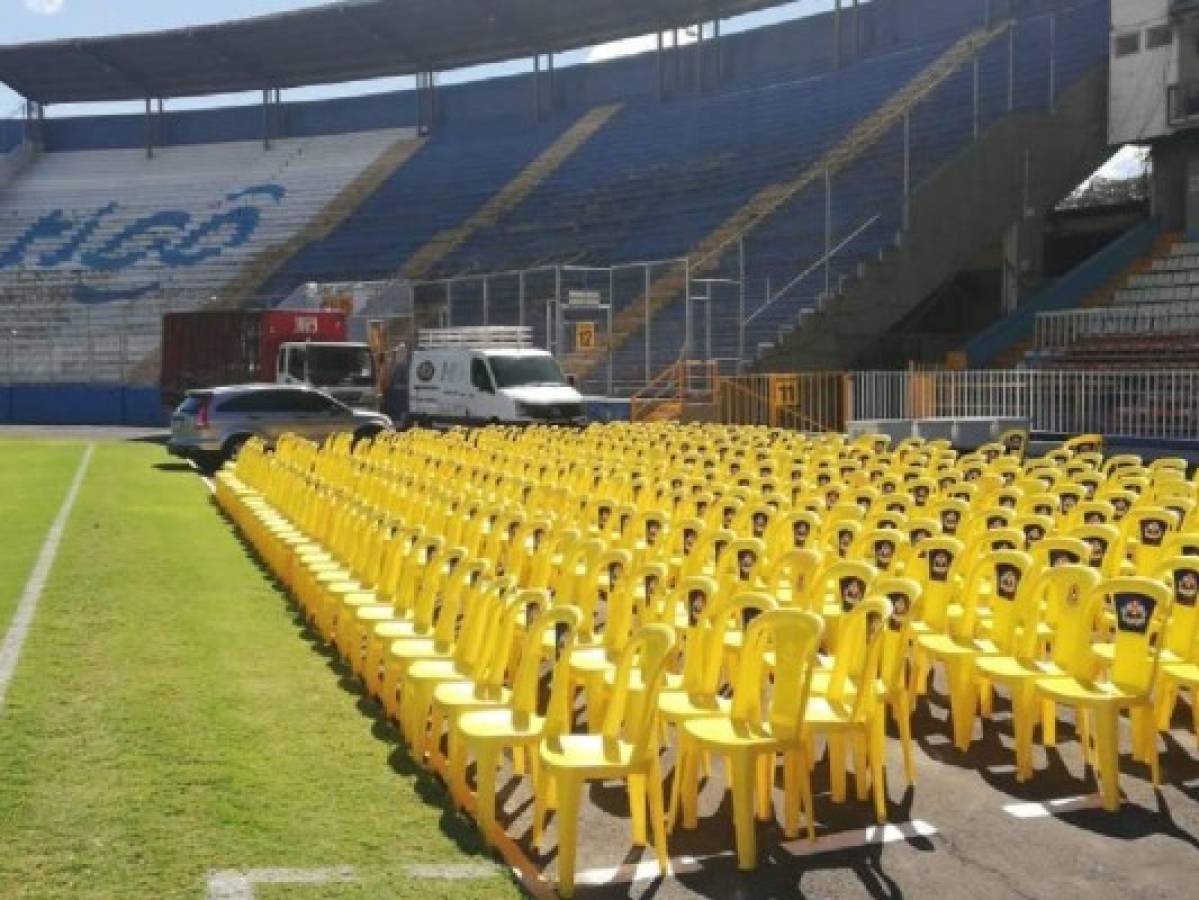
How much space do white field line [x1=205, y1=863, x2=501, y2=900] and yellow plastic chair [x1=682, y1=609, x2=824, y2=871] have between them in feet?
3.19

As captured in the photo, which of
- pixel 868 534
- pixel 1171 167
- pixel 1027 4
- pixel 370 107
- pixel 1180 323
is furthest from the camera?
pixel 370 107

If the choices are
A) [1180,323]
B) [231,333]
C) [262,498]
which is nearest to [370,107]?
[231,333]

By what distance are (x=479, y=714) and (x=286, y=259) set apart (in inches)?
1673

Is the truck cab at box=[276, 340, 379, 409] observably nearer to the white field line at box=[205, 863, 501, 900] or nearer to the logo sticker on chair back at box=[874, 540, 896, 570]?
the logo sticker on chair back at box=[874, 540, 896, 570]

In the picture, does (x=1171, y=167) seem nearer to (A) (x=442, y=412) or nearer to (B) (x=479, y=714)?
(A) (x=442, y=412)

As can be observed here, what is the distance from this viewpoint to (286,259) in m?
46.3

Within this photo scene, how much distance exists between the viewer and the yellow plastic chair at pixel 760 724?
5.30 metres

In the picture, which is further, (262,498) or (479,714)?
(262,498)

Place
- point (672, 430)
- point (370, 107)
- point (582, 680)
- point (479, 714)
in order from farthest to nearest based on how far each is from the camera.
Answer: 1. point (370, 107)
2. point (672, 430)
3. point (582, 680)
4. point (479, 714)

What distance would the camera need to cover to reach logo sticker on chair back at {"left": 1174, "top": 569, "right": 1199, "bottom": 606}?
6.51 metres

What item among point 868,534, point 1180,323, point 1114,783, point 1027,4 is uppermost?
point 1027,4

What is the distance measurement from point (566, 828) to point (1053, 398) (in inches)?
662

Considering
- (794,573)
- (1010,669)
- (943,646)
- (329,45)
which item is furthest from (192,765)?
(329,45)

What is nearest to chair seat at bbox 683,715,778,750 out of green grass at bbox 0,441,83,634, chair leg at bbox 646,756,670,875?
chair leg at bbox 646,756,670,875
